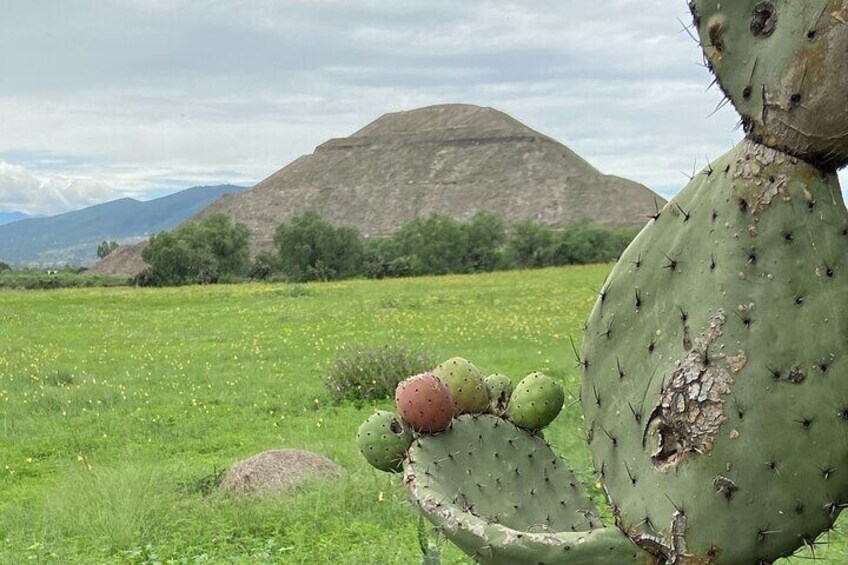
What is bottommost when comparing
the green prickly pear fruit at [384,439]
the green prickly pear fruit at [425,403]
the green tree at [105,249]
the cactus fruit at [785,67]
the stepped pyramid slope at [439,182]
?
the green prickly pear fruit at [384,439]

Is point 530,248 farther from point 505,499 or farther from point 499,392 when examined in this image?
point 505,499

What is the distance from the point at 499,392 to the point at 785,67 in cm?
152

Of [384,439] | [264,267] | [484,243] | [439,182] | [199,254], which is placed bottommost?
[264,267]

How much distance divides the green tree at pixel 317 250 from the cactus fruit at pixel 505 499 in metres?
54.8

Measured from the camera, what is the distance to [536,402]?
283 centimetres

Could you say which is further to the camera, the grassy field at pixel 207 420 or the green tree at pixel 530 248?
the green tree at pixel 530 248

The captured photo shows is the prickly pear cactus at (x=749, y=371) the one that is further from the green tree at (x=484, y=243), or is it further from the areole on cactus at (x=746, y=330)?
the green tree at (x=484, y=243)

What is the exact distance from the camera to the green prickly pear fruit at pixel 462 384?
276cm

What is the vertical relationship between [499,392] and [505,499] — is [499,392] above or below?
above

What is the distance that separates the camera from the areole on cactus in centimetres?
182

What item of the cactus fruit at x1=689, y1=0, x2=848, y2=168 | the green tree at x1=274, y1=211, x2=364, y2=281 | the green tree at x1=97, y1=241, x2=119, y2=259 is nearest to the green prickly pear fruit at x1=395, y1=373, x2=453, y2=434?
the cactus fruit at x1=689, y1=0, x2=848, y2=168

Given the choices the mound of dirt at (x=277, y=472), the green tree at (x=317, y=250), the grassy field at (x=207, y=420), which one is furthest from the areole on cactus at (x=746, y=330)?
the green tree at (x=317, y=250)

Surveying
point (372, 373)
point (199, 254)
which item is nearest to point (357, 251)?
point (199, 254)

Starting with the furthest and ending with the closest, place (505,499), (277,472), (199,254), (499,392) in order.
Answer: (199,254), (277,472), (499,392), (505,499)
